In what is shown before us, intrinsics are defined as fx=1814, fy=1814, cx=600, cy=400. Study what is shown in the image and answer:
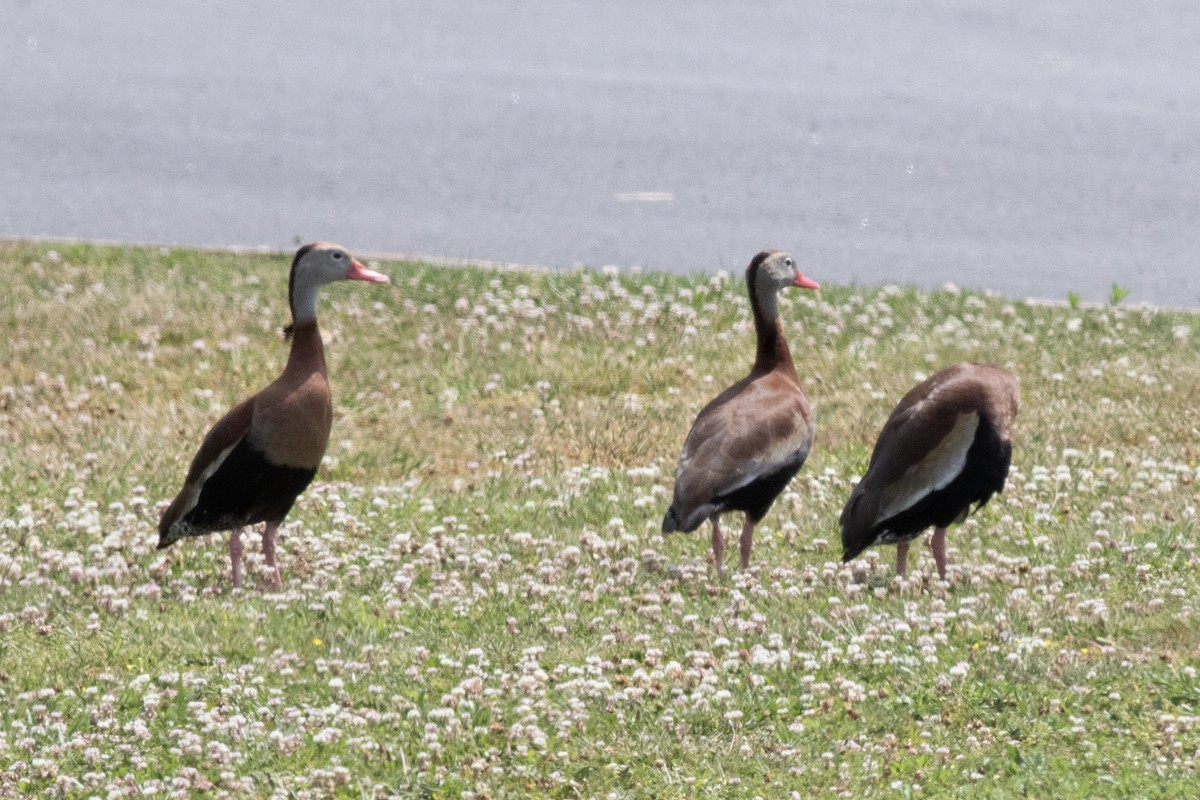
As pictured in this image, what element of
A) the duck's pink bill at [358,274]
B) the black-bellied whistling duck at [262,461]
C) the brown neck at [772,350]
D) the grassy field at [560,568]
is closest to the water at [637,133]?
the grassy field at [560,568]

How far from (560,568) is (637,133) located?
7658 mm

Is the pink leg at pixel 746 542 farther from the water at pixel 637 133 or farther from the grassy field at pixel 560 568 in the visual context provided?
the water at pixel 637 133

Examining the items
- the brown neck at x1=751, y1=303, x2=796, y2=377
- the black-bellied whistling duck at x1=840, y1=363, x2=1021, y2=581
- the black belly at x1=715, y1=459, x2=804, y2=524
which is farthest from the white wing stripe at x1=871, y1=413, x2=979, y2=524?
the brown neck at x1=751, y1=303, x2=796, y2=377

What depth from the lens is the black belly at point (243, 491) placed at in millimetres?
7516

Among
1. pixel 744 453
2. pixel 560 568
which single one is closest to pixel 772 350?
pixel 744 453

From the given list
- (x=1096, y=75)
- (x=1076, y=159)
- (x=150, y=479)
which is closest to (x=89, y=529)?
(x=150, y=479)

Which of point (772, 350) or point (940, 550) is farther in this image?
point (772, 350)

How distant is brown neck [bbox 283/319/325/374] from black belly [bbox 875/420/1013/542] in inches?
97.1

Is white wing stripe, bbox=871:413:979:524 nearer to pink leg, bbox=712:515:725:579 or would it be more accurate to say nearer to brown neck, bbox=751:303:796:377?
pink leg, bbox=712:515:725:579

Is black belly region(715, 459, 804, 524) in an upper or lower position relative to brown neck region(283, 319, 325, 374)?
lower

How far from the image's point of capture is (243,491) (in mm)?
7508

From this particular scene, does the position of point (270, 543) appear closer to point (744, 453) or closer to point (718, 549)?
point (718, 549)

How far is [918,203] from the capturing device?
1347cm

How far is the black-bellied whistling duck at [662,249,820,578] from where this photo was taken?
756cm
